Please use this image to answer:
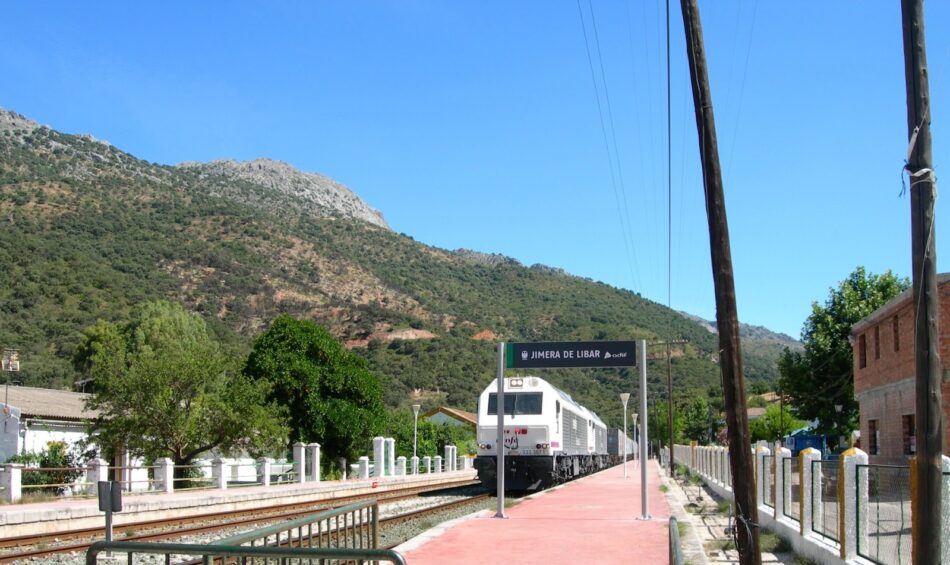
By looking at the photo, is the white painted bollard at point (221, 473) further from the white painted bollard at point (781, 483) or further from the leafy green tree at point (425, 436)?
the leafy green tree at point (425, 436)

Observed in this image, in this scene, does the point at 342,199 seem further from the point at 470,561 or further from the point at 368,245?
the point at 470,561

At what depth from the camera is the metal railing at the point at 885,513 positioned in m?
8.81

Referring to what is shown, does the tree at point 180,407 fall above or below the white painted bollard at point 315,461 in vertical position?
above

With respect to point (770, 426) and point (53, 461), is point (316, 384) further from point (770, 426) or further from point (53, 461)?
point (770, 426)

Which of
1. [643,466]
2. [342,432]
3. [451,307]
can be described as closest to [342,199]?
[451,307]

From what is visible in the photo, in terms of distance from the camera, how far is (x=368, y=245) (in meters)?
118

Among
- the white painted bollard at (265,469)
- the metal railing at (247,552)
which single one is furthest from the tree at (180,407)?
the metal railing at (247,552)

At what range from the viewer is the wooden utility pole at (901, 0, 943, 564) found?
7574 mm

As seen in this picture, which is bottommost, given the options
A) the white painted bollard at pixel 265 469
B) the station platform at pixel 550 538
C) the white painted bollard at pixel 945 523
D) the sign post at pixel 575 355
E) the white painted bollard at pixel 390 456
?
the white painted bollard at pixel 390 456

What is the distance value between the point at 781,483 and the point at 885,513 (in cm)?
550

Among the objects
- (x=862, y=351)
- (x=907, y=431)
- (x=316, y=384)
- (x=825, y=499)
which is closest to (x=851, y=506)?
(x=825, y=499)

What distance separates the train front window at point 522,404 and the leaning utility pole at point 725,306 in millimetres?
16804

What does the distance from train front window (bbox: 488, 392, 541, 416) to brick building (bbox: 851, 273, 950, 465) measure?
9481 mm

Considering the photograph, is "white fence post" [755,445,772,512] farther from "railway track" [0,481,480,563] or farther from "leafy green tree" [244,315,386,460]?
"leafy green tree" [244,315,386,460]
